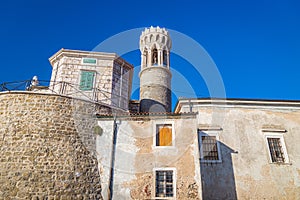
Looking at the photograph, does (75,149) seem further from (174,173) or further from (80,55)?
(80,55)

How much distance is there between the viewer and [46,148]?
11.3 metres

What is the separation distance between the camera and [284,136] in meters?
14.6

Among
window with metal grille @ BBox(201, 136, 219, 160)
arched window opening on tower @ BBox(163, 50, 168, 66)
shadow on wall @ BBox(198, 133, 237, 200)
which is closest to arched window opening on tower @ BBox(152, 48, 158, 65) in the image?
arched window opening on tower @ BBox(163, 50, 168, 66)

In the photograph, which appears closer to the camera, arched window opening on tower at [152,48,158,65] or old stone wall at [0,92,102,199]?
old stone wall at [0,92,102,199]

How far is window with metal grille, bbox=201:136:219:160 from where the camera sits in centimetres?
1377

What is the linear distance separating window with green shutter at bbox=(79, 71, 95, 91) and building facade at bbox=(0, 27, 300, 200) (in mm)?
72

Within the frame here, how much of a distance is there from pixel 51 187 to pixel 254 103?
1347 cm

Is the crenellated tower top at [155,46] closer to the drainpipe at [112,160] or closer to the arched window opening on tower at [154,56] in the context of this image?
the arched window opening on tower at [154,56]

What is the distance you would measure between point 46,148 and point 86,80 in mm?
6578

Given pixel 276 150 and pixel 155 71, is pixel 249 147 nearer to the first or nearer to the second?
pixel 276 150

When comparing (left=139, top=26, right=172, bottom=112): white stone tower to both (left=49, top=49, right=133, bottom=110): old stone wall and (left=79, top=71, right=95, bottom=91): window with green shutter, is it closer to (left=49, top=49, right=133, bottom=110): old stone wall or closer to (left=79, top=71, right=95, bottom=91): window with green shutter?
(left=49, top=49, right=133, bottom=110): old stone wall

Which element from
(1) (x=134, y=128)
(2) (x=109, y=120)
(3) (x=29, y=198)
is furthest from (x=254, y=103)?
(3) (x=29, y=198)

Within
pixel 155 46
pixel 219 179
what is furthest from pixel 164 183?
Answer: pixel 155 46

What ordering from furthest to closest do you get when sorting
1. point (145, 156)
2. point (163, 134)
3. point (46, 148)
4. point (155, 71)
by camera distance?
point (155, 71)
point (163, 134)
point (145, 156)
point (46, 148)
